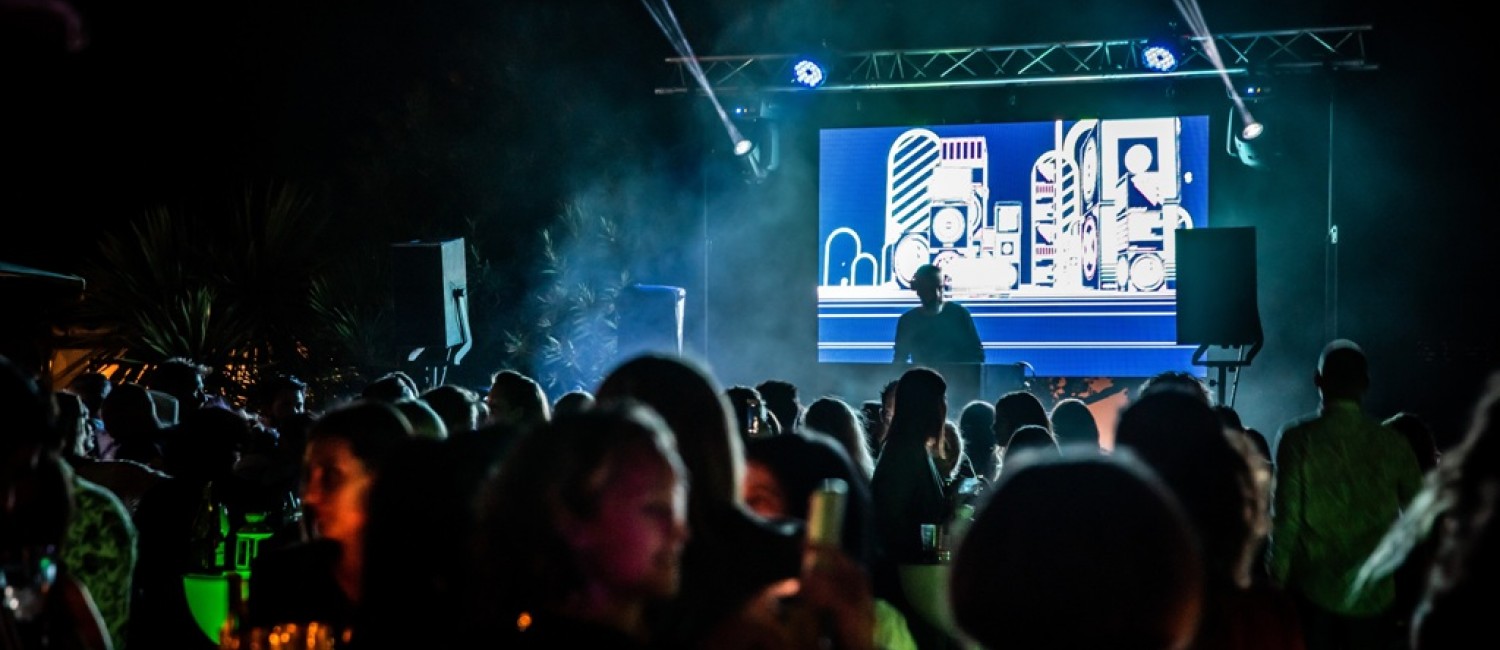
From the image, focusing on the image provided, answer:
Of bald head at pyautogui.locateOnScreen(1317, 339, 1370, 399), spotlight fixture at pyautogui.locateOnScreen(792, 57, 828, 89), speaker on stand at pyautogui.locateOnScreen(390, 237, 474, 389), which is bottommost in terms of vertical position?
bald head at pyautogui.locateOnScreen(1317, 339, 1370, 399)

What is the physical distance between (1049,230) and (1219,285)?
2.91 m

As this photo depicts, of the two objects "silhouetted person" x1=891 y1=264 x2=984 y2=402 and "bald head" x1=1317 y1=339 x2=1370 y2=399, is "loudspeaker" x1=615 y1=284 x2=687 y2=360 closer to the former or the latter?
"silhouetted person" x1=891 y1=264 x2=984 y2=402

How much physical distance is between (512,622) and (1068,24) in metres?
11.2

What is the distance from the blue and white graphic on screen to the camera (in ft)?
36.2

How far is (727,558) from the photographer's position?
206 centimetres

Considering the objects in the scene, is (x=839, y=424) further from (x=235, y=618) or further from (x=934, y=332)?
(x=934, y=332)

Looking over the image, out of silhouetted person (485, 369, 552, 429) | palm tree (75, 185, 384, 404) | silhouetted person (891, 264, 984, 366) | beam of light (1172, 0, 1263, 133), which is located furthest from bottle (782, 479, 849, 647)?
palm tree (75, 185, 384, 404)

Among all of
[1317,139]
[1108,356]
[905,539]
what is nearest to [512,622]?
[905,539]

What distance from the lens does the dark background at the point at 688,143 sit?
11.1m

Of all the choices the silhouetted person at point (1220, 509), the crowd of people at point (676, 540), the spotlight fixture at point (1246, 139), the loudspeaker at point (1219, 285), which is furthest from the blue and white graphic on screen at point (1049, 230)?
the silhouetted person at point (1220, 509)

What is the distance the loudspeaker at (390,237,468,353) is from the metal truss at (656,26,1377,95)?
3.14 metres

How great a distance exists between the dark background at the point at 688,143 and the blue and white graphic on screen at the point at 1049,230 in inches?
11.7

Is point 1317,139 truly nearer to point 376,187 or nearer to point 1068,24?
point 1068,24

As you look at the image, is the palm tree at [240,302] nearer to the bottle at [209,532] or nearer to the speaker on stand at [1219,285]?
the speaker on stand at [1219,285]
